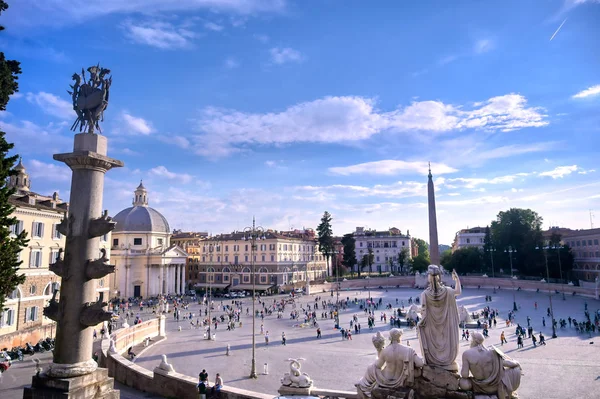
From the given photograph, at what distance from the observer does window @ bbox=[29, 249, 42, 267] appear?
27172mm

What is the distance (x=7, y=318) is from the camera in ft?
80.8

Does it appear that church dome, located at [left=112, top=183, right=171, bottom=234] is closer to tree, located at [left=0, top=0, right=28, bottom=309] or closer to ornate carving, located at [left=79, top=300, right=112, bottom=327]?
tree, located at [left=0, top=0, right=28, bottom=309]

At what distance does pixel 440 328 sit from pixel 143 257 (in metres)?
58.4

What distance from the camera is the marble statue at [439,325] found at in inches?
248

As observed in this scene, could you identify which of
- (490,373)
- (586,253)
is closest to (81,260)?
(490,373)

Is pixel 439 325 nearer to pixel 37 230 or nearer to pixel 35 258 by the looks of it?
pixel 37 230

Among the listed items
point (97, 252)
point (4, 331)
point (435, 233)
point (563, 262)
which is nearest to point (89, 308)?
point (97, 252)

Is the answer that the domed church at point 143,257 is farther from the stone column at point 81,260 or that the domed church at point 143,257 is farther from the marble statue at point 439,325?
the marble statue at point 439,325

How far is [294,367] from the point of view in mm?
7000

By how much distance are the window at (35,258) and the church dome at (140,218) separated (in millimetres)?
33305

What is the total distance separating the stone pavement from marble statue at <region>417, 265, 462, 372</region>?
32.0ft

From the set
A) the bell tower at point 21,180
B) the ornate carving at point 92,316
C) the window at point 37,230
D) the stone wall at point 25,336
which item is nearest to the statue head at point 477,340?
the ornate carving at point 92,316

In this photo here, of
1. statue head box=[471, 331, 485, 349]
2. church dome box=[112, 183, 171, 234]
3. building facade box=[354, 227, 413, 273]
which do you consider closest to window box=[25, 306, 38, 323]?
statue head box=[471, 331, 485, 349]

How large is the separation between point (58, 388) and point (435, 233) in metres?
29.5
